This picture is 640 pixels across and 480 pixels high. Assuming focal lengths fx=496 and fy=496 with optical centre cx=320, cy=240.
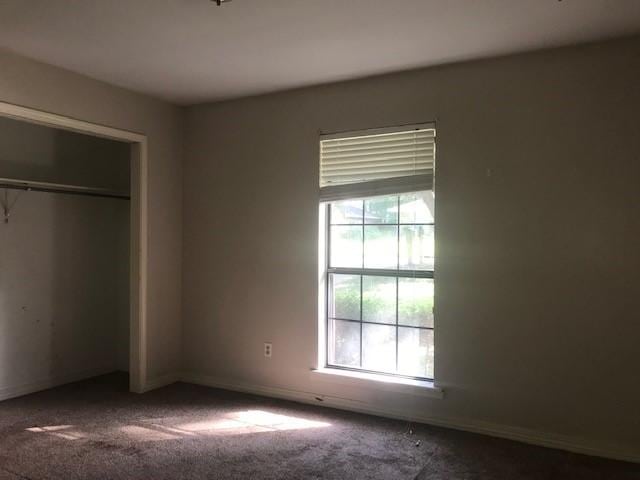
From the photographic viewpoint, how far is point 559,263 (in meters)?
3.16

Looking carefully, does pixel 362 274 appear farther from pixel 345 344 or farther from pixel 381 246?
pixel 345 344

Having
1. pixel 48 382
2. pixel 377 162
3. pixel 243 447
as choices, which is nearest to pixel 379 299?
pixel 377 162

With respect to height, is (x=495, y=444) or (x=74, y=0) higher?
(x=74, y=0)

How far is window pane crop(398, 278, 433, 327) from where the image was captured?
3.66 meters

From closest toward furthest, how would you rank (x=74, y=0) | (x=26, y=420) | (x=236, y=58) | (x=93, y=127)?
(x=74, y=0)
(x=236, y=58)
(x=26, y=420)
(x=93, y=127)

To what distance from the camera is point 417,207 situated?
3.70 metres

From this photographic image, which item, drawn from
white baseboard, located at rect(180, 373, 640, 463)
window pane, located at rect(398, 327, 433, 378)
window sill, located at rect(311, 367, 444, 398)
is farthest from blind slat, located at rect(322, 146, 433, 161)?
white baseboard, located at rect(180, 373, 640, 463)

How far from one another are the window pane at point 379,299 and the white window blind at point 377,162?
68 centimetres

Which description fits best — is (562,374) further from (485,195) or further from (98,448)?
(98,448)

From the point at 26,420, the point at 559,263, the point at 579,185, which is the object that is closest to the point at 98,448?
the point at 26,420

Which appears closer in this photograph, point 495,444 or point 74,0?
point 74,0

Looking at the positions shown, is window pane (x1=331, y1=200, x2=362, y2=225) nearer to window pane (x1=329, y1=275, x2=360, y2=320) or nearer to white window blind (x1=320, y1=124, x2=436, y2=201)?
white window blind (x1=320, y1=124, x2=436, y2=201)

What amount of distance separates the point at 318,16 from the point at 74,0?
126 cm

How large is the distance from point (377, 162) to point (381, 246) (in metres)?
0.64
